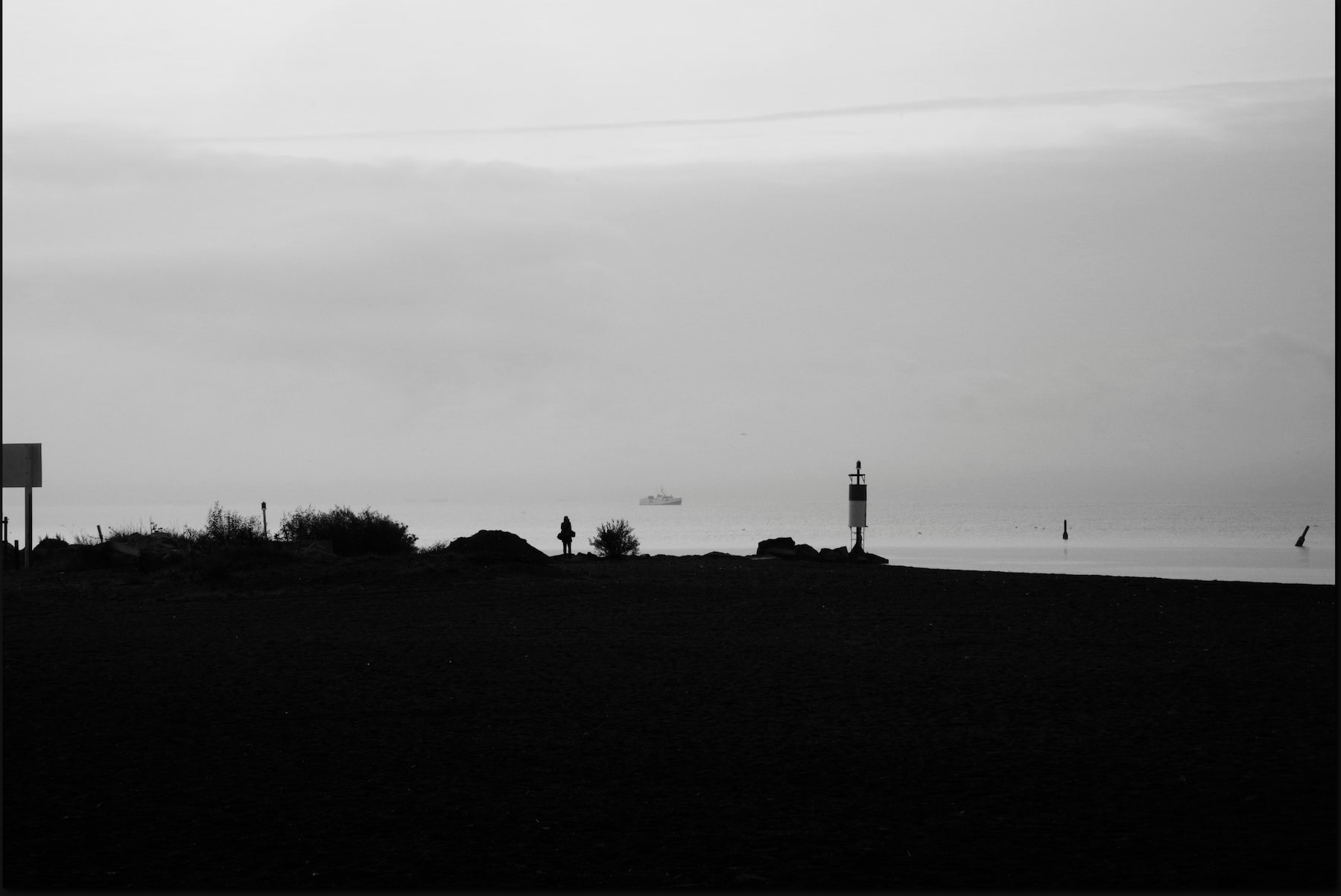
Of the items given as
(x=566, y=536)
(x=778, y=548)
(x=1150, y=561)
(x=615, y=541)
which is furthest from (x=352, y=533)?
(x=1150, y=561)

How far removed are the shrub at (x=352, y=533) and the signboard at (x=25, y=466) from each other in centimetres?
531

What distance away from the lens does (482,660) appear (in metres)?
10.4

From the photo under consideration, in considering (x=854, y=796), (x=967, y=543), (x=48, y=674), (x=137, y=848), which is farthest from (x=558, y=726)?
(x=967, y=543)

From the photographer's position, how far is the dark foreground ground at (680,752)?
4.81 meters

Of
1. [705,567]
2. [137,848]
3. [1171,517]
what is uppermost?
[1171,517]

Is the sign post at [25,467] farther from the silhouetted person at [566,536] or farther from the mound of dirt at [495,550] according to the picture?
the silhouetted person at [566,536]

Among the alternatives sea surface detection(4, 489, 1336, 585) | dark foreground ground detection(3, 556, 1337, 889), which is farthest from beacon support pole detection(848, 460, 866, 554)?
dark foreground ground detection(3, 556, 1337, 889)

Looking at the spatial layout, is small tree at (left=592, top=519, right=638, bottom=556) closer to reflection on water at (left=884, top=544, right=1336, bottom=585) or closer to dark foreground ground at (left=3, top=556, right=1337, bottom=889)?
reflection on water at (left=884, top=544, right=1336, bottom=585)

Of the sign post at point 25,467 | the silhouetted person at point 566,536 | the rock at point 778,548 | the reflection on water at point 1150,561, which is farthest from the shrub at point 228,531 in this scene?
the reflection on water at point 1150,561

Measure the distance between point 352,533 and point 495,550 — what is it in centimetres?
717

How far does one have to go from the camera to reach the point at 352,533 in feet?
92.5

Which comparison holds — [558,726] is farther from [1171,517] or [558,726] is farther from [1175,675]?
[1171,517]

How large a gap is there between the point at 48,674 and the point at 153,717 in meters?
2.31

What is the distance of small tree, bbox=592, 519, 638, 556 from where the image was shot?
29.7 m
